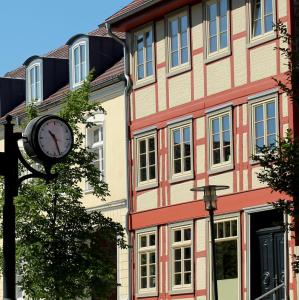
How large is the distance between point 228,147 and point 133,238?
5.07 metres

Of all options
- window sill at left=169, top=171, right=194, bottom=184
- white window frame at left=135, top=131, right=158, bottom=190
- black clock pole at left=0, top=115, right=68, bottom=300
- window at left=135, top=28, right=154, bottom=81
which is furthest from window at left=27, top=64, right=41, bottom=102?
black clock pole at left=0, top=115, right=68, bottom=300

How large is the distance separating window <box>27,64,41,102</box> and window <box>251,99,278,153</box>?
504 inches

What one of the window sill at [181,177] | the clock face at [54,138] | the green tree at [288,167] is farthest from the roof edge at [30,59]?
the clock face at [54,138]

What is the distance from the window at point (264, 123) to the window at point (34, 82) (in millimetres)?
12807

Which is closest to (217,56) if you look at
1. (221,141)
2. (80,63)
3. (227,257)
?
(221,141)

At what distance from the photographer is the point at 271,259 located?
28109 mm

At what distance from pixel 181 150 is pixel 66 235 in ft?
16.6

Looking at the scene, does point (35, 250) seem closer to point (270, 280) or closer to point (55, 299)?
point (55, 299)

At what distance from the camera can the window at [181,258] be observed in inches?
1209

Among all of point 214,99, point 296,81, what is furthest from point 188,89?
point 296,81

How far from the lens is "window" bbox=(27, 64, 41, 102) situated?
3981 cm

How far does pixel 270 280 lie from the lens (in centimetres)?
2808

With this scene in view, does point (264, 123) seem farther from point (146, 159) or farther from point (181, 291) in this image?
point (146, 159)

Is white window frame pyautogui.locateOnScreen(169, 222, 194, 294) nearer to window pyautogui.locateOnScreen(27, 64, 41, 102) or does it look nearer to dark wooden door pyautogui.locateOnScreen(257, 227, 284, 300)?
dark wooden door pyautogui.locateOnScreen(257, 227, 284, 300)
